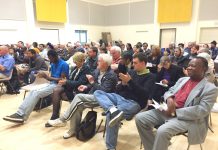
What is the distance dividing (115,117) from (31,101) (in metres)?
1.60

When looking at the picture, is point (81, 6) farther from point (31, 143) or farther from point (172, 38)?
point (31, 143)

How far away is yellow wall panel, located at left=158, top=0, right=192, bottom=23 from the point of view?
10.3 metres

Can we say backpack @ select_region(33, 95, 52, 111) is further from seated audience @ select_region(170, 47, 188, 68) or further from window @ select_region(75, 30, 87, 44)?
window @ select_region(75, 30, 87, 44)

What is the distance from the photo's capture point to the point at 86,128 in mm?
2551

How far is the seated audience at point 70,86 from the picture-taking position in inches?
114

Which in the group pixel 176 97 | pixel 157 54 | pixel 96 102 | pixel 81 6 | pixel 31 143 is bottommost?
pixel 31 143

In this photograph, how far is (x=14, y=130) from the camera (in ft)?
9.44

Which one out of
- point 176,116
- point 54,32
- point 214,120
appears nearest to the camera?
point 176,116

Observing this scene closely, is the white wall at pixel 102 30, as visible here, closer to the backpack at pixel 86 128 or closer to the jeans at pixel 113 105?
the backpack at pixel 86 128

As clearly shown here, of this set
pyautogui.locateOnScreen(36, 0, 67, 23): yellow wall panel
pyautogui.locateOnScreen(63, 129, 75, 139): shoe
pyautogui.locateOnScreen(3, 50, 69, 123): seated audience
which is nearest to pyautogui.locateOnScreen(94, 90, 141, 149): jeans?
pyautogui.locateOnScreen(63, 129, 75, 139): shoe

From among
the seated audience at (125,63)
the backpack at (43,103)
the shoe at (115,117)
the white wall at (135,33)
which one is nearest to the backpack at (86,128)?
the shoe at (115,117)

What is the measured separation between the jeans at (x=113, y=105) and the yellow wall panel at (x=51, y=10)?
873 centimetres

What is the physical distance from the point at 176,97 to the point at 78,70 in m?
1.58

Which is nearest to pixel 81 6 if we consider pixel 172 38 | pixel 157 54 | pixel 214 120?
pixel 172 38
